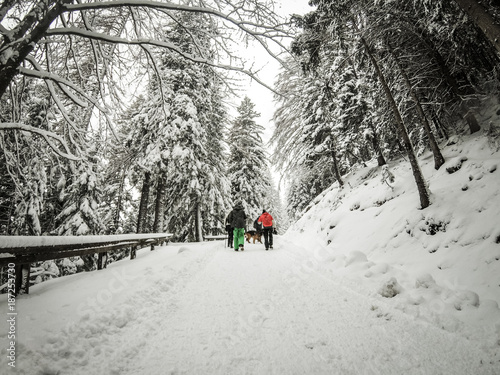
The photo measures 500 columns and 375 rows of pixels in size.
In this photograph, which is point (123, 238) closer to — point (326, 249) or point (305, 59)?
point (326, 249)

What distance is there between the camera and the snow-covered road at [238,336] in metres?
2.04

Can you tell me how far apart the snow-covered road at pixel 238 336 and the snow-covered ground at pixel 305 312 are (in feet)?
0.05

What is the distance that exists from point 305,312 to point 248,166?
18611 millimetres

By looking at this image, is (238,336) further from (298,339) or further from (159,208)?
(159,208)

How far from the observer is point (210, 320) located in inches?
117

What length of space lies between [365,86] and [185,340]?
43.9ft

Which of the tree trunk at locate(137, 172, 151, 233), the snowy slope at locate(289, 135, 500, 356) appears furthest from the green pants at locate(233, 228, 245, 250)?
the tree trunk at locate(137, 172, 151, 233)

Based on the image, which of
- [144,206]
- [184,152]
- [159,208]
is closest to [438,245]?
[184,152]

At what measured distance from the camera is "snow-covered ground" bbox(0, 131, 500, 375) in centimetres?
210

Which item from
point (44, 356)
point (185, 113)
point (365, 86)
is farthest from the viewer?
point (185, 113)

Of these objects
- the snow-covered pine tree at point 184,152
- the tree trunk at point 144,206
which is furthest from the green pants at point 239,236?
the tree trunk at point 144,206

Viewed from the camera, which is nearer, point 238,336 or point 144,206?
point 238,336

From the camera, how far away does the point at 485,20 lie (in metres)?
4.10

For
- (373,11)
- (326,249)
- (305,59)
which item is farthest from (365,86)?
(326,249)
